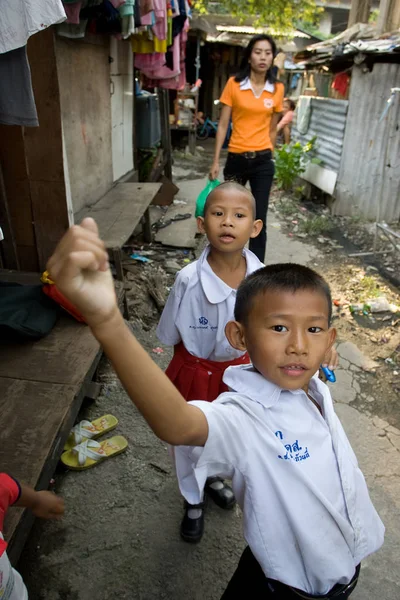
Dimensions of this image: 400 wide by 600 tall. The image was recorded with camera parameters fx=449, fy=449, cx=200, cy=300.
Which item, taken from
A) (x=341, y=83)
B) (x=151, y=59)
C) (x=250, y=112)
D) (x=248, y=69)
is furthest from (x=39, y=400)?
(x=341, y=83)

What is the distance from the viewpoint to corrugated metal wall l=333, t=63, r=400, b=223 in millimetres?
7117

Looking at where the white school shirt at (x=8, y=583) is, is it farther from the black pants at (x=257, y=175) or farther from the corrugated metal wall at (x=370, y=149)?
the corrugated metal wall at (x=370, y=149)

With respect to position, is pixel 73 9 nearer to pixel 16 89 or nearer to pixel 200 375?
pixel 16 89

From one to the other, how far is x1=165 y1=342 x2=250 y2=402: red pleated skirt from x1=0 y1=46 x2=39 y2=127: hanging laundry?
157 centimetres

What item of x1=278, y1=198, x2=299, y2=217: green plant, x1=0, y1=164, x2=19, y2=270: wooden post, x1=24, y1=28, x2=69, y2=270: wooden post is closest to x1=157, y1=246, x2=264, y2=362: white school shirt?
x1=24, y1=28, x2=69, y2=270: wooden post

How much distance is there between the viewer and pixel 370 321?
186 inches

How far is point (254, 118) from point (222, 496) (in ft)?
12.0

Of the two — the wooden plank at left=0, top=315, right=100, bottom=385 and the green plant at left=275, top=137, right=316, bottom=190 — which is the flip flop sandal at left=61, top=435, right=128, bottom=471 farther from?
the green plant at left=275, top=137, right=316, bottom=190

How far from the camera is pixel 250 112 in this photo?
4570 mm

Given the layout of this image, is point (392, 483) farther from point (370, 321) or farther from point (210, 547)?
point (370, 321)

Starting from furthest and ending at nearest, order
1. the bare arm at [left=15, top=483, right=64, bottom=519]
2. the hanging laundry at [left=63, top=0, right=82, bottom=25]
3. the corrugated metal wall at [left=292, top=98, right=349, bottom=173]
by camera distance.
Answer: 1. the corrugated metal wall at [left=292, top=98, right=349, bottom=173]
2. the hanging laundry at [left=63, top=0, right=82, bottom=25]
3. the bare arm at [left=15, top=483, right=64, bottom=519]

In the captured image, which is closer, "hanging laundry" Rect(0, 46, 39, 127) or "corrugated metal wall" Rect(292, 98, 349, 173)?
"hanging laundry" Rect(0, 46, 39, 127)

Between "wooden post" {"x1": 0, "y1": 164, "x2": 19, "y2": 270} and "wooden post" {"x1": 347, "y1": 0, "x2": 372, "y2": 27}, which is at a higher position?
"wooden post" {"x1": 347, "y1": 0, "x2": 372, "y2": 27}

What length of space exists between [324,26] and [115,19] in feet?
72.7
